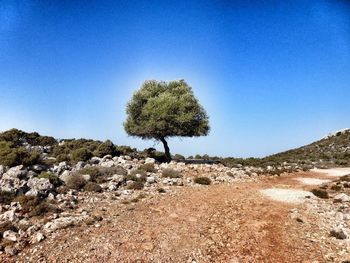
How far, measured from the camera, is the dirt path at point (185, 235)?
1507 cm

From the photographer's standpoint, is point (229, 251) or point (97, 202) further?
point (97, 202)

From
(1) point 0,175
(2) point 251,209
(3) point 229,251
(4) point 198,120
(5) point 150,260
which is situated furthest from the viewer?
(4) point 198,120

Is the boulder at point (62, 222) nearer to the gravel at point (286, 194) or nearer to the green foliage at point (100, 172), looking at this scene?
the green foliage at point (100, 172)

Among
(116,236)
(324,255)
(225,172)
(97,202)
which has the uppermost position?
(225,172)

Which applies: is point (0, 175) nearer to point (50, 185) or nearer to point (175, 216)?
point (50, 185)

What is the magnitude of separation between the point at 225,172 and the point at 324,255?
2036 cm

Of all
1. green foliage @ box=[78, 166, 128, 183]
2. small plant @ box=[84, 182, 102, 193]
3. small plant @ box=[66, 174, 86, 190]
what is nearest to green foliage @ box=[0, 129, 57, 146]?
green foliage @ box=[78, 166, 128, 183]

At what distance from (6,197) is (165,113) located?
2184cm

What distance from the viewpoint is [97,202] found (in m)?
22.3

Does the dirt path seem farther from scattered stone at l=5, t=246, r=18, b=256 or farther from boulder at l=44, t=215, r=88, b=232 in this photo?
boulder at l=44, t=215, r=88, b=232

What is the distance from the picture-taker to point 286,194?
87.2 feet

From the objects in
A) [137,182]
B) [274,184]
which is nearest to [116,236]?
[137,182]

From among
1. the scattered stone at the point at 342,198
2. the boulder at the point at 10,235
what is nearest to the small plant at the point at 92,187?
the boulder at the point at 10,235

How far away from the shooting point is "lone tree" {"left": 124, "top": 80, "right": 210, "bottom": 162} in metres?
40.3
